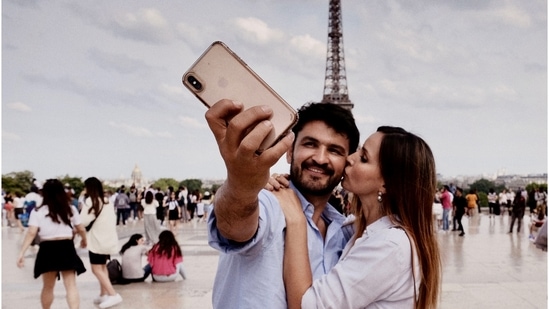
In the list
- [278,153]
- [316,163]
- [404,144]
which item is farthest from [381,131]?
[278,153]

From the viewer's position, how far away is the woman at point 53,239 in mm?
6000

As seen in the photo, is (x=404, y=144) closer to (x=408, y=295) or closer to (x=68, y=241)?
(x=408, y=295)

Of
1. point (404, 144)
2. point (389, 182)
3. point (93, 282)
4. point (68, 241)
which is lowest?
point (93, 282)

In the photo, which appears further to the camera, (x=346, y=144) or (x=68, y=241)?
(x=68, y=241)

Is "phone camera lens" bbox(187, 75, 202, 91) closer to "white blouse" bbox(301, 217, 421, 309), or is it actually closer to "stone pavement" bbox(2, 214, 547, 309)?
"white blouse" bbox(301, 217, 421, 309)

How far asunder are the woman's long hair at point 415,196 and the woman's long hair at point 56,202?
177 inches

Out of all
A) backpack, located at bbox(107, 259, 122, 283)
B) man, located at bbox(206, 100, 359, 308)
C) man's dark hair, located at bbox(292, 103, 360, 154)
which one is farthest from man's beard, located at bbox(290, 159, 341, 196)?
backpack, located at bbox(107, 259, 122, 283)

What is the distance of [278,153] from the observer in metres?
1.38

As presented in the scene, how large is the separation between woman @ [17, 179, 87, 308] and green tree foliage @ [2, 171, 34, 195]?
49.6 m

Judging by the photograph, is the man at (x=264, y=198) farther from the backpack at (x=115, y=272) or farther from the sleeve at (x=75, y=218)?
the backpack at (x=115, y=272)

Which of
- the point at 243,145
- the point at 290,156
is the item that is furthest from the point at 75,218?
the point at 243,145

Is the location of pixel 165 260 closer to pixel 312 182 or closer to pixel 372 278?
pixel 312 182

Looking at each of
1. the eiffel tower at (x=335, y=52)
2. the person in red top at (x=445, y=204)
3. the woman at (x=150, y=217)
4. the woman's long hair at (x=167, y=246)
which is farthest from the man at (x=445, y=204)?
the eiffel tower at (x=335, y=52)

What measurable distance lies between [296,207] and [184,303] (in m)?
5.57
